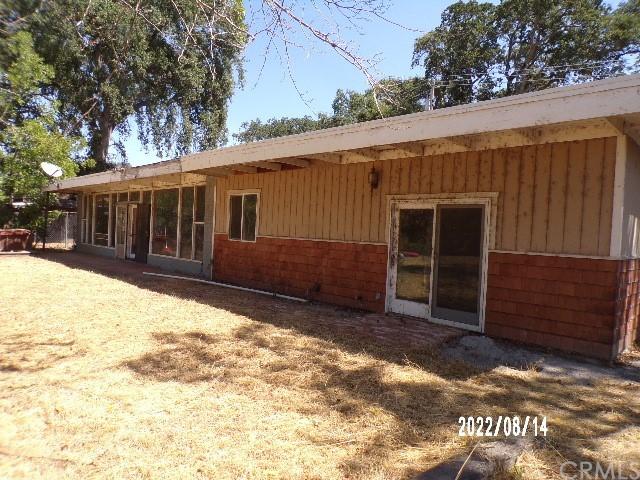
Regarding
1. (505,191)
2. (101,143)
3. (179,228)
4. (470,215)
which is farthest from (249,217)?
(101,143)

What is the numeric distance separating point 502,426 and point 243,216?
7.94m

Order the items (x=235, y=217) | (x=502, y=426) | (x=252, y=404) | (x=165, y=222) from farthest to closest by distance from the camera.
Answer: (x=165, y=222) → (x=235, y=217) → (x=252, y=404) → (x=502, y=426)

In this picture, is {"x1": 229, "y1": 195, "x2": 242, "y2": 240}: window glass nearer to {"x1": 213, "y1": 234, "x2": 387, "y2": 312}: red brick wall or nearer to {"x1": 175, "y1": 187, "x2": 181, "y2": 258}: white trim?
{"x1": 213, "y1": 234, "x2": 387, "y2": 312}: red brick wall

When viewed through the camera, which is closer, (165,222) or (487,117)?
(487,117)

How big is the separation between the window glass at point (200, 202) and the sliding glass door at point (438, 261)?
623 centimetres

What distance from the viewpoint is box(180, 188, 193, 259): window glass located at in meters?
12.0

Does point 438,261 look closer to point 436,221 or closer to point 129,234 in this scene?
point 436,221

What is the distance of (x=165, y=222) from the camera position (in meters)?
13.1

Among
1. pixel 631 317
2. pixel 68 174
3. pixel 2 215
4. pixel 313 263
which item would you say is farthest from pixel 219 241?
pixel 2 215

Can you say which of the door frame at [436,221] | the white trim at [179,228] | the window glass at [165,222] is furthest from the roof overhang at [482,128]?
the window glass at [165,222]

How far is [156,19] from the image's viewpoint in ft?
18.3

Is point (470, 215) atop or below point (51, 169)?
below

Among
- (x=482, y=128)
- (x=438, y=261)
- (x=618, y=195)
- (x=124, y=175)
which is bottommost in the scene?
(x=438, y=261)

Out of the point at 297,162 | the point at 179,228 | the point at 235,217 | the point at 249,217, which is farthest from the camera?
the point at 179,228
